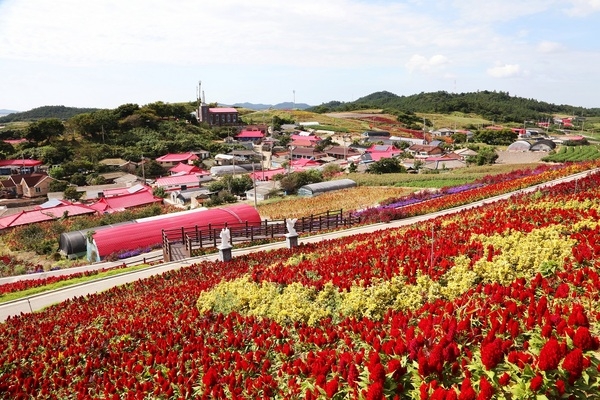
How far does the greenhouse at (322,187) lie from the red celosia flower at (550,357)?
39.9 meters

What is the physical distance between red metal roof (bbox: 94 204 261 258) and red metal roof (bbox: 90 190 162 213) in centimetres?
1958

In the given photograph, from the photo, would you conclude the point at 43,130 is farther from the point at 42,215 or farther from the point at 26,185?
the point at 42,215

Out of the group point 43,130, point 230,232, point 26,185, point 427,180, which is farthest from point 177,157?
point 230,232

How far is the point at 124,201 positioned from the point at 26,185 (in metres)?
22.4

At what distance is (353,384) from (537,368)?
1.97 m

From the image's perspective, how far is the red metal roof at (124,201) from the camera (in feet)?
145

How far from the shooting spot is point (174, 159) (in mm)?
75625

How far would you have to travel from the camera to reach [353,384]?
5031 mm

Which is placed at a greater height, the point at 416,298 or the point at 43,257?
the point at 416,298

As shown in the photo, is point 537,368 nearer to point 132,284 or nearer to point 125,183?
point 132,284

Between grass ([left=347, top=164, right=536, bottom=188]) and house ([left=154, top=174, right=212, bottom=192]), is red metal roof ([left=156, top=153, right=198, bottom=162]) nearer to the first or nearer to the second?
house ([left=154, top=174, right=212, bottom=192])

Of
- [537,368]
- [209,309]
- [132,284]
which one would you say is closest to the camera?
[537,368]

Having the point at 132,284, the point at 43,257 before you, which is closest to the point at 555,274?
the point at 132,284

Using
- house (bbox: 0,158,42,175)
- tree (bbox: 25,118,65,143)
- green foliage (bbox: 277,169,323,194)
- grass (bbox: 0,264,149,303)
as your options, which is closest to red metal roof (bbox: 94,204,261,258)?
grass (bbox: 0,264,149,303)
